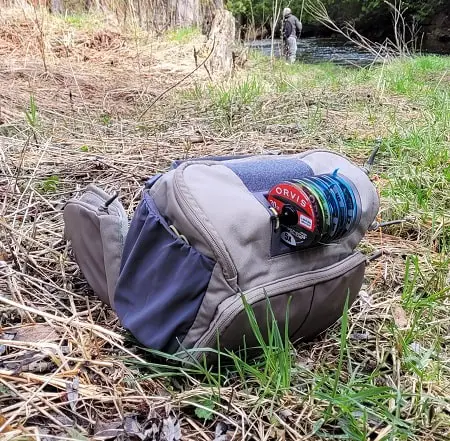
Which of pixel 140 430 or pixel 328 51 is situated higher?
pixel 140 430

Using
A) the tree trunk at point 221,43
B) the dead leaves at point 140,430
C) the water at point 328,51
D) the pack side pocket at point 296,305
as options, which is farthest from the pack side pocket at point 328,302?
the water at point 328,51

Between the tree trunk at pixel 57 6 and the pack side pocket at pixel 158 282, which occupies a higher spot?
the tree trunk at pixel 57 6

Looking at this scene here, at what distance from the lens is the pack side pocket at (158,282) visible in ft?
2.73

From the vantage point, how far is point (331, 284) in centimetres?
93

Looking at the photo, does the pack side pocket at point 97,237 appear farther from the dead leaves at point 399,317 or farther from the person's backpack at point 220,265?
the dead leaves at point 399,317

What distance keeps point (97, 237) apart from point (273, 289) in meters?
0.40

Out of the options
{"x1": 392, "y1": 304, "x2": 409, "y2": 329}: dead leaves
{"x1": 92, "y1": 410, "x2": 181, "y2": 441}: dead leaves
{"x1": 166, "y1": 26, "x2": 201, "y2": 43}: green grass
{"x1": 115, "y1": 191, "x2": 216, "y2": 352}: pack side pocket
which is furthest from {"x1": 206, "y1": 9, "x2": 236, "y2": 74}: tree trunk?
{"x1": 92, "y1": 410, "x2": 181, "y2": 441}: dead leaves

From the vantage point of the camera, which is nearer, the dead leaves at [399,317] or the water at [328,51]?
the dead leaves at [399,317]

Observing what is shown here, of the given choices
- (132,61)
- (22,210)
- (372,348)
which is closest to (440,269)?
Result: (372,348)

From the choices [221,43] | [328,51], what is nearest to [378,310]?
[221,43]

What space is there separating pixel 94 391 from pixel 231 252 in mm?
302

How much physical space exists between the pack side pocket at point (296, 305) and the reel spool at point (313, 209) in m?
0.07

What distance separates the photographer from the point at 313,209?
2.77 feet

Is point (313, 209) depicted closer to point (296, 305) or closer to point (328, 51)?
point (296, 305)
